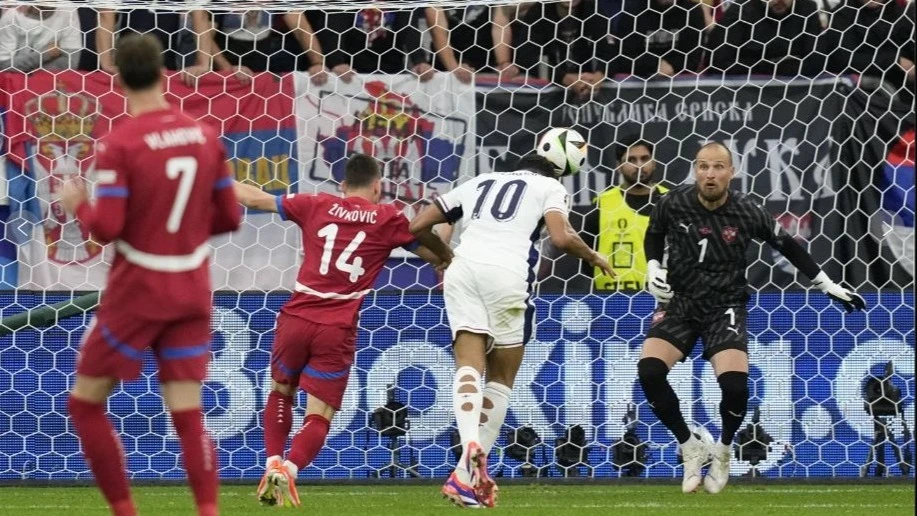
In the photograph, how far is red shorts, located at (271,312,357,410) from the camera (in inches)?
290

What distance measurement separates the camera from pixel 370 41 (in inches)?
390

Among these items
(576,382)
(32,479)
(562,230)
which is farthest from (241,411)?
(562,230)

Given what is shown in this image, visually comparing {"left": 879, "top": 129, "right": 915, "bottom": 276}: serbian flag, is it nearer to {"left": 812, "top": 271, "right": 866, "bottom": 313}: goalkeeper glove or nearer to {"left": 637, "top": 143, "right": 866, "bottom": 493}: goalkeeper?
{"left": 637, "top": 143, "right": 866, "bottom": 493}: goalkeeper

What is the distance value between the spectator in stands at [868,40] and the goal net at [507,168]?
0.05ft

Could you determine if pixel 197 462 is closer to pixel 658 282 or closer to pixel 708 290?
pixel 658 282

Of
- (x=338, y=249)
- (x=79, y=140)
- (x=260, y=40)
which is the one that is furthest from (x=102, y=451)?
(x=260, y=40)

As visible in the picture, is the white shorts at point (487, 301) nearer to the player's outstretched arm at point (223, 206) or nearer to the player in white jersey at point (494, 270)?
the player in white jersey at point (494, 270)

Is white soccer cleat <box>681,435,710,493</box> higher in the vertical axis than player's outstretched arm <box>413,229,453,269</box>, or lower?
lower

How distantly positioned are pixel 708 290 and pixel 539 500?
1.35 metres

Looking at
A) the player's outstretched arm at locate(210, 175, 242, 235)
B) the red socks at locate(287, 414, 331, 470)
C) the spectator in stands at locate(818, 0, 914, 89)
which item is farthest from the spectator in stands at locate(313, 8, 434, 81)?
the player's outstretched arm at locate(210, 175, 242, 235)

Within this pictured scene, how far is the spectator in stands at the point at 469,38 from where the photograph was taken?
386 inches

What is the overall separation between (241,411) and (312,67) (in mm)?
2131

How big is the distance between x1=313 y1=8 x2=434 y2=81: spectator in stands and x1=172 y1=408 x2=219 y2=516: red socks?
4.91 metres

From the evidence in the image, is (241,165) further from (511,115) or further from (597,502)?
(597,502)
